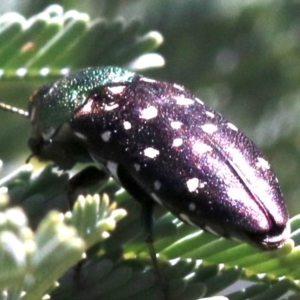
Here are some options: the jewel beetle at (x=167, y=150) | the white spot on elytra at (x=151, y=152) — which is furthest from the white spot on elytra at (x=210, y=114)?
the white spot on elytra at (x=151, y=152)

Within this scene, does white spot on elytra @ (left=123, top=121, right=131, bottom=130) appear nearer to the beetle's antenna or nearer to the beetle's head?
the beetle's head

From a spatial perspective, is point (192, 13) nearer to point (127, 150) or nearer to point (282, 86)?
point (282, 86)

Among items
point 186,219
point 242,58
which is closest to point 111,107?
point 186,219

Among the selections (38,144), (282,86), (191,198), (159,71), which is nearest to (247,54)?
(282,86)

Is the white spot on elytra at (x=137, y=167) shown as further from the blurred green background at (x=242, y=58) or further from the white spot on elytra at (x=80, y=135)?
the blurred green background at (x=242, y=58)

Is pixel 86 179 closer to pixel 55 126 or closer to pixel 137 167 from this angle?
pixel 137 167

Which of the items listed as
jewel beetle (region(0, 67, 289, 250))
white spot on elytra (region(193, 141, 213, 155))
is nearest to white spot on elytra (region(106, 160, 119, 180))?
jewel beetle (region(0, 67, 289, 250))
